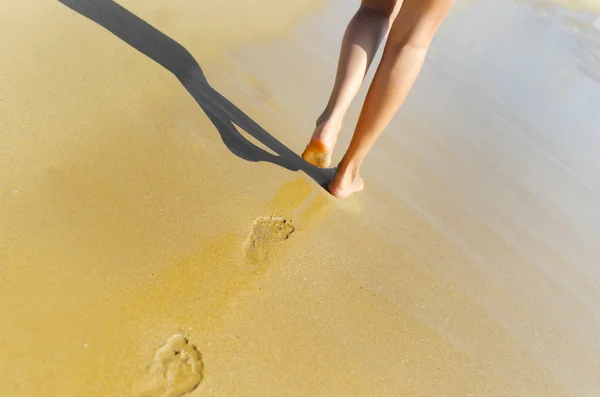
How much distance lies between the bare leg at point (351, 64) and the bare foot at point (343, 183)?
99mm

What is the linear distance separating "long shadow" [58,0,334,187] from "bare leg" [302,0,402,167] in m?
0.22

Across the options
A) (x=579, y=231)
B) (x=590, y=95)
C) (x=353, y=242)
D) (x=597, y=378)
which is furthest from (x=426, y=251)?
(x=590, y=95)

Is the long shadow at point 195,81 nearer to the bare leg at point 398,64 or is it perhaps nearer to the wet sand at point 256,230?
the wet sand at point 256,230

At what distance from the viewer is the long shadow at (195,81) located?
1555 mm

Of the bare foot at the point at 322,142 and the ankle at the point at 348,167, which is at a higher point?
the bare foot at the point at 322,142

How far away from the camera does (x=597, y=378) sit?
123 centimetres

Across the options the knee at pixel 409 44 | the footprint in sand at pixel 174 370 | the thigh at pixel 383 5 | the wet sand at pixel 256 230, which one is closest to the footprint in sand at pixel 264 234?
the wet sand at pixel 256 230

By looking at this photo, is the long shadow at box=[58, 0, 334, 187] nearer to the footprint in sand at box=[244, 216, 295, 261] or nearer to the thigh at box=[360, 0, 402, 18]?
the footprint in sand at box=[244, 216, 295, 261]

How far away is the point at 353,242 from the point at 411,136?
A: 0.70 meters

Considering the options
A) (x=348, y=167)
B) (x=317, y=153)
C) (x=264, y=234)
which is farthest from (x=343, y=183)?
(x=264, y=234)

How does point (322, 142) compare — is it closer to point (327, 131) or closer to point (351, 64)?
point (327, 131)

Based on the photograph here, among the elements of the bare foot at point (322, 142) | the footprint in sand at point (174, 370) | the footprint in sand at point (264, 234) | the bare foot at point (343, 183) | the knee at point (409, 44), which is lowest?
the footprint in sand at point (174, 370)

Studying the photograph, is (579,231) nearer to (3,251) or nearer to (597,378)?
(597,378)

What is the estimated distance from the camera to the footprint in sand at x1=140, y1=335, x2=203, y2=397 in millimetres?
922
